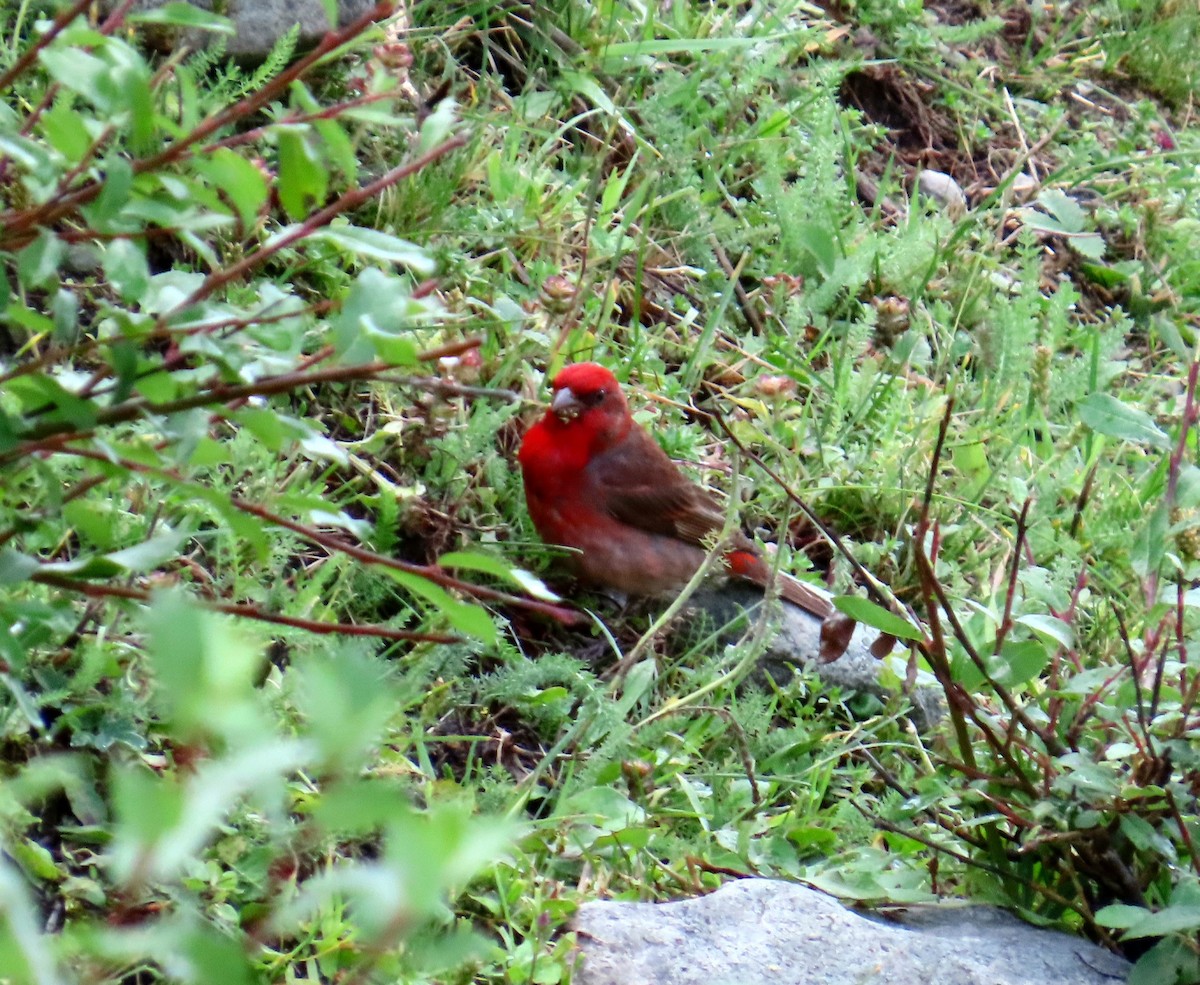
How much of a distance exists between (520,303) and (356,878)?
3.58 meters

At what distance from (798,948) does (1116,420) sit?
36.9 inches

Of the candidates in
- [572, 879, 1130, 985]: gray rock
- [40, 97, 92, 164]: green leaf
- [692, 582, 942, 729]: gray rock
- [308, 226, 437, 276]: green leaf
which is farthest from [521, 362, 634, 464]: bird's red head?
[40, 97, 92, 164]: green leaf

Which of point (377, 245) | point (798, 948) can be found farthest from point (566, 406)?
point (377, 245)

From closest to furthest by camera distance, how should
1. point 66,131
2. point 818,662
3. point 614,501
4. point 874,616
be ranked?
point 66,131
point 874,616
point 818,662
point 614,501

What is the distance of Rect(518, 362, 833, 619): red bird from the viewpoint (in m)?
3.77

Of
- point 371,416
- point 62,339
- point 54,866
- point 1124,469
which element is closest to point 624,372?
point 371,416

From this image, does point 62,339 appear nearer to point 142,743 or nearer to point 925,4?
point 142,743

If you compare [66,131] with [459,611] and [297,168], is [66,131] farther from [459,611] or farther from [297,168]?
[459,611]

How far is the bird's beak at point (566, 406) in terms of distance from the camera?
380 centimetres

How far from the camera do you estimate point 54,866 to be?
2.16 metres

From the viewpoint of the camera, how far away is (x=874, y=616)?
7.28ft

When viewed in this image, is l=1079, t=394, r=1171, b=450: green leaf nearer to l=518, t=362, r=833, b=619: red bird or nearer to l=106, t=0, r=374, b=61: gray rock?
l=518, t=362, r=833, b=619: red bird

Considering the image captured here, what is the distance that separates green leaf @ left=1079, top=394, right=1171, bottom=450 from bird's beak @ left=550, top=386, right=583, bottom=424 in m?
1.73

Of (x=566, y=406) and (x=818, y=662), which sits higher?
(x=566, y=406)
